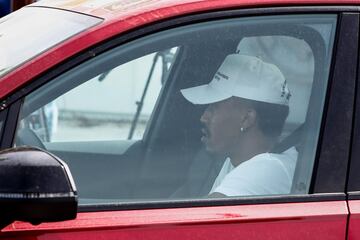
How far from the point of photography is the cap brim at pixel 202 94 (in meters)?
2.73

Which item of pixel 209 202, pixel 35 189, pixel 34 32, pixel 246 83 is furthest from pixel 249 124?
pixel 35 189

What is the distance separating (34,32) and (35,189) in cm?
73

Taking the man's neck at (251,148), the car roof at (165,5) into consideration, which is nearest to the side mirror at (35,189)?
the car roof at (165,5)

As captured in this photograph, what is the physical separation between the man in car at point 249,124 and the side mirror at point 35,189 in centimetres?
60

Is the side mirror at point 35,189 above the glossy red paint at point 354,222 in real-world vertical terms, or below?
above

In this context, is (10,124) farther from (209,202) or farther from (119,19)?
(209,202)

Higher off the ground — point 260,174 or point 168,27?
point 168,27

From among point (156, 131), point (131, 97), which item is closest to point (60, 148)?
point (156, 131)

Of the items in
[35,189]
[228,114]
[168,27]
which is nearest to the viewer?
[35,189]

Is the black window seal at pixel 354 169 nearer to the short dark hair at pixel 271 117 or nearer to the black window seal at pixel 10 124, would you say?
the short dark hair at pixel 271 117

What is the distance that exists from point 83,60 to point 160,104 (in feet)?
1.74

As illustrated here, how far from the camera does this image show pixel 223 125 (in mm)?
2801

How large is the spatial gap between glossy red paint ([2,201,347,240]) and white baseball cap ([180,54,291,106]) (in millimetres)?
357

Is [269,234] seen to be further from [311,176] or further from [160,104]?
[160,104]
